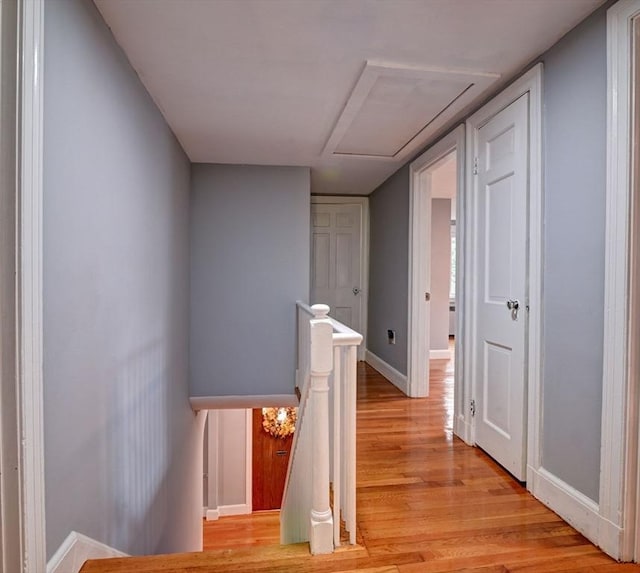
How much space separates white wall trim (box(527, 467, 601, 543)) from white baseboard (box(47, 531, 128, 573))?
1.96 meters

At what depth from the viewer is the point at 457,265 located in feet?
8.60

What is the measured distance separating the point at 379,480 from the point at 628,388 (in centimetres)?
124

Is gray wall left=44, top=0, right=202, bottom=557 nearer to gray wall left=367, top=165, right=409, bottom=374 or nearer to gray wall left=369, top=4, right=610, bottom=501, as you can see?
gray wall left=369, top=4, right=610, bottom=501

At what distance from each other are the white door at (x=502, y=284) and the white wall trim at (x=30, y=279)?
2012 millimetres

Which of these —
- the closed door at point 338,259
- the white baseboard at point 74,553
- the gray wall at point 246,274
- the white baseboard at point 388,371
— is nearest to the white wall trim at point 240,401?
the gray wall at point 246,274

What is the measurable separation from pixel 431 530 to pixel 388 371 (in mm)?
2464

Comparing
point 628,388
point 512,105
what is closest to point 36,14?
point 512,105

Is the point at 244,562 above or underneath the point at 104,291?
underneath

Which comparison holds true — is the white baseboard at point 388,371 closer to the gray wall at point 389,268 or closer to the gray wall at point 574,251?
the gray wall at point 389,268

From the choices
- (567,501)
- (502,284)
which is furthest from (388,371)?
(567,501)

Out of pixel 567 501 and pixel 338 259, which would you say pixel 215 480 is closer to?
pixel 338 259

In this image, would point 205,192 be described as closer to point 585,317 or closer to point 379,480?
point 379,480

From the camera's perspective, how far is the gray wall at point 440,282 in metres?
5.47

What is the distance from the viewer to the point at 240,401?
3.70m
